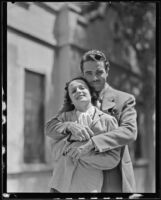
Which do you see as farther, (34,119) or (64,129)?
(34,119)

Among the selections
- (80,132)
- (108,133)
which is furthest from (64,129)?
(108,133)

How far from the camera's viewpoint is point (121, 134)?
4.98 feet

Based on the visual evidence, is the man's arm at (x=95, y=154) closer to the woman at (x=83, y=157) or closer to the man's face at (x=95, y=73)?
the woman at (x=83, y=157)

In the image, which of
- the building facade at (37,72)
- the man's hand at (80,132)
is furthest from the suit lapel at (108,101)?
the building facade at (37,72)

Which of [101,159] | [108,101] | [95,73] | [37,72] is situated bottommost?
[101,159]

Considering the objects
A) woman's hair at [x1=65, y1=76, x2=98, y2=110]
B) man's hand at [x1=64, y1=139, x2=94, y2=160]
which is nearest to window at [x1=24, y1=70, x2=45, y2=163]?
woman's hair at [x1=65, y1=76, x2=98, y2=110]

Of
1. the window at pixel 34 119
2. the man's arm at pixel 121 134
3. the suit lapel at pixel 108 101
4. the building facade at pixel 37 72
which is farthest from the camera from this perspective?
the window at pixel 34 119

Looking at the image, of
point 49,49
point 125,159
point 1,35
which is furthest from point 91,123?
point 49,49

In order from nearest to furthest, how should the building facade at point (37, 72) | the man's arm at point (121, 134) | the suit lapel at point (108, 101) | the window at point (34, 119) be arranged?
the man's arm at point (121, 134), the suit lapel at point (108, 101), the building facade at point (37, 72), the window at point (34, 119)

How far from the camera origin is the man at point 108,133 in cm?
150

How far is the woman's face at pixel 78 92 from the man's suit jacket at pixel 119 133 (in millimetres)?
96

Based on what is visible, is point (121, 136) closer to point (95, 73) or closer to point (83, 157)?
point (83, 157)

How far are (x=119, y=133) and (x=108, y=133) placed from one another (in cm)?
5

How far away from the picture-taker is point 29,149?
4.52 metres
